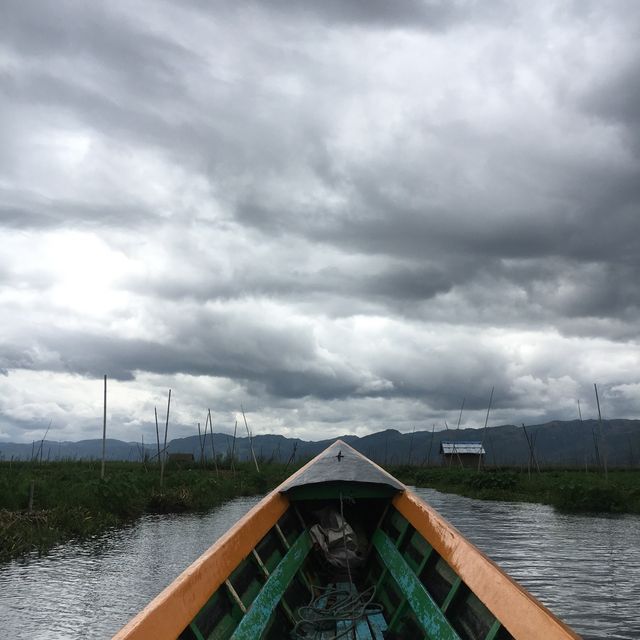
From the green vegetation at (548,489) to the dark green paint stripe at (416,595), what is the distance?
1503 centimetres

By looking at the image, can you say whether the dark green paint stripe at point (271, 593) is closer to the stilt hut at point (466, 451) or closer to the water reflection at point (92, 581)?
the water reflection at point (92, 581)

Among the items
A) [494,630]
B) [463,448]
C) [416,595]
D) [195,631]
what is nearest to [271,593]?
[416,595]

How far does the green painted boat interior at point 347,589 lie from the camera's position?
411 cm

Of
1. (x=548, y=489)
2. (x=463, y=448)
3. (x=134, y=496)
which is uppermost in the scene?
(x=463, y=448)

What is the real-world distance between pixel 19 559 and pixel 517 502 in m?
17.0

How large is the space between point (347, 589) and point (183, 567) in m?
5.93

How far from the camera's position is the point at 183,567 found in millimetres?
11078

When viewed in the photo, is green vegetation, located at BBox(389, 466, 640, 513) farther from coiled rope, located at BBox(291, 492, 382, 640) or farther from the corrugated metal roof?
coiled rope, located at BBox(291, 492, 382, 640)

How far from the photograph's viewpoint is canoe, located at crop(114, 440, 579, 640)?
344cm

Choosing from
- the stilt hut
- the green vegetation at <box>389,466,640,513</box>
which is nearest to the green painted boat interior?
the green vegetation at <box>389,466,640,513</box>

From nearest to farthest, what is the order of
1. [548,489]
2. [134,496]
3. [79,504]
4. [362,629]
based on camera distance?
[362,629]
[79,504]
[134,496]
[548,489]

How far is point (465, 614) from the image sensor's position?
405 centimetres

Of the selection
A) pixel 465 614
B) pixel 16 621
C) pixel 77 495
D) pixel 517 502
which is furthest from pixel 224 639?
pixel 517 502

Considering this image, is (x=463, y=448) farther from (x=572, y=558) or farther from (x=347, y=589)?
(x=347, y=589)
